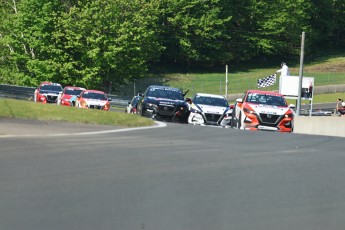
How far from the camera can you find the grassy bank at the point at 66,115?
13.9 meters

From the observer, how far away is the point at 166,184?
8.10 meters

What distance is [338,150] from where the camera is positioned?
35.5ft

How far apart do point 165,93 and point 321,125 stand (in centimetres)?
577

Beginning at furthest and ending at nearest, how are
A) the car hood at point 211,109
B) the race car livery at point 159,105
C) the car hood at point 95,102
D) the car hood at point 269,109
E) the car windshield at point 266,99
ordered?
the car hood at point 95,102 < the car hood at point 211,109 < the race car livery at point 159,105 < the car windshield at point 266,99 < the car hood at point 269,109

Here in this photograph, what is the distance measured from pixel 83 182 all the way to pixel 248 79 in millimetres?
67734

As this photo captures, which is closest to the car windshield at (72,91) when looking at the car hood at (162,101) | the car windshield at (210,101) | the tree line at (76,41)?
the car windshield at (210,101)

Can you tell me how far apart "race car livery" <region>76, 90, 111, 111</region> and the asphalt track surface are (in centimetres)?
2316

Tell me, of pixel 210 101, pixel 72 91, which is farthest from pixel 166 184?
pixel 72 91

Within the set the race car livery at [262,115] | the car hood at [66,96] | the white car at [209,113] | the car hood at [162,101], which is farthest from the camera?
the car hood at [66,96]

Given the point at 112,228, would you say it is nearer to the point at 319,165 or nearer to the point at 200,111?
the point at 319,165

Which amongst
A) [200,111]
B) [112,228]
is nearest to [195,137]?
[112,228]

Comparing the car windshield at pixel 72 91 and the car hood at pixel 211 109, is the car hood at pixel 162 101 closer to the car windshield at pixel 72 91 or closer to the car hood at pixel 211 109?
the car hood at pixel 211 109

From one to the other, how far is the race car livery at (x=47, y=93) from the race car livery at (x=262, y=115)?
56.4 ft

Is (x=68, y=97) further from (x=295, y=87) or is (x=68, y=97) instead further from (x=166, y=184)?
(x=166, y=184)
